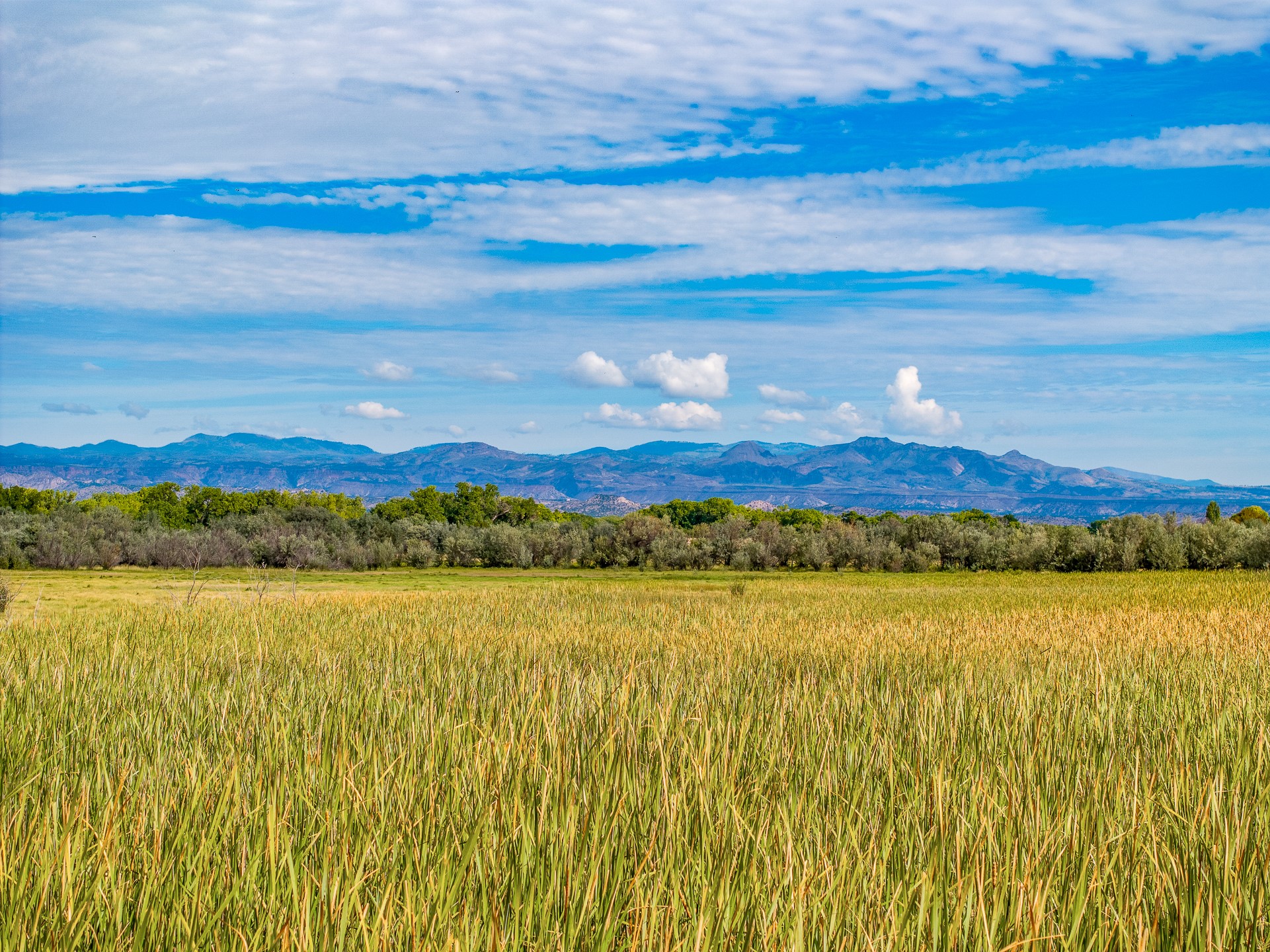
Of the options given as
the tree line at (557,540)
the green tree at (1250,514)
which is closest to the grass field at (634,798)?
the tree line at (557,540)

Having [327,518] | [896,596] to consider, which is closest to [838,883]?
[896,596]

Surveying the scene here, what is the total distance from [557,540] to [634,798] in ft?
124

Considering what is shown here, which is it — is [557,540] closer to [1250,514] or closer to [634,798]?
[634,798]

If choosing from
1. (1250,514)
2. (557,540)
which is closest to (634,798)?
(557,540)

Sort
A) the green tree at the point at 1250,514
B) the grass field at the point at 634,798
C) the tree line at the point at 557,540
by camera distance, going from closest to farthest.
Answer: the grass field at the point at 634,798 < the tree line at the point at 557,540 < the green tree at the point at 1250,514

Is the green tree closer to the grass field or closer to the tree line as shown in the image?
the tree line

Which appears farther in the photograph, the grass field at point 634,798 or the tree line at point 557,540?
the tree line at point 557,540

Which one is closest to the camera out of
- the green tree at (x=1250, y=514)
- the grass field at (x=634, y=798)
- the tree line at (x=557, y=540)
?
the grass field at (x=634, y=798)

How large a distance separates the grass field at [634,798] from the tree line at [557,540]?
28.6 meters

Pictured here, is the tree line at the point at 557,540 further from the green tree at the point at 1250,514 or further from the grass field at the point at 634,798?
the grass field at the point at 634,798

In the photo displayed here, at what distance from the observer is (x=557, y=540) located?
135 ft

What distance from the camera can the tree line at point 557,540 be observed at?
3266cm

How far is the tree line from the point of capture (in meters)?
A: 32.7

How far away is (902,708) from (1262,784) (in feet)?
6.24
